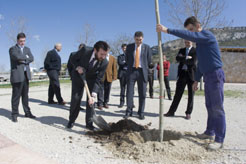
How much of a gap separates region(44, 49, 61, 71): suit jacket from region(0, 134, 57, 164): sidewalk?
410cm

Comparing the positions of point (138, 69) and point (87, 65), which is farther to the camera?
point (138, 69)

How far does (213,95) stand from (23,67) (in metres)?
4.24

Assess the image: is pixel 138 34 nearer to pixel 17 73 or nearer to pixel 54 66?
pixel 17 73

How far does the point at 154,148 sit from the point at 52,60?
17.1 feet

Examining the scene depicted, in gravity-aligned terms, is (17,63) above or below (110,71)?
above

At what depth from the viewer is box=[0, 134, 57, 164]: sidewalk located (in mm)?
2498

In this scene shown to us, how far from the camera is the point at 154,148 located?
2.89m

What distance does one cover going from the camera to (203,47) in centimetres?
321

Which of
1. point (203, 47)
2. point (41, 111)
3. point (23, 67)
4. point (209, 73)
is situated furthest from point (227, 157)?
point (41, 111)

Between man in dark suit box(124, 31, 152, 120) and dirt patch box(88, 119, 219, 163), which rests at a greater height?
man in dark suit box(124, 31, 152, 120)

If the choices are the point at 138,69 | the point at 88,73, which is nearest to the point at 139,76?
the point at 138,69

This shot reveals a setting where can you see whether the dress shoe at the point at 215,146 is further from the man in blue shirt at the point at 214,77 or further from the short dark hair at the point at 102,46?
the short dark hair at the point at 102,46

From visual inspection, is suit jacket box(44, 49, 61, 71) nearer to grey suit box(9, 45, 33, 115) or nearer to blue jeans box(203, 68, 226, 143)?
grey suit box(9, 45, 33, 115)

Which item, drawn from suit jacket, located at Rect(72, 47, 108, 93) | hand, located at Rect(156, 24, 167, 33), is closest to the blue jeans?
hand, located at Rect(156, 24, 167, 33)
